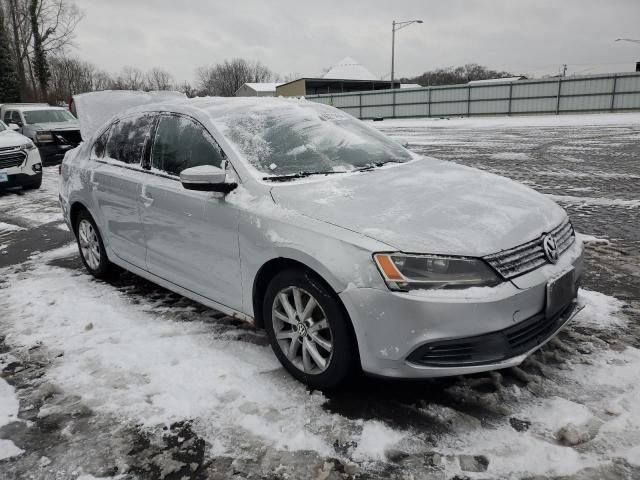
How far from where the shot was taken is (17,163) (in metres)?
9.66

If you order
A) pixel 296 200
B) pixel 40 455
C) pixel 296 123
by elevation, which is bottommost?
pixel 40 455

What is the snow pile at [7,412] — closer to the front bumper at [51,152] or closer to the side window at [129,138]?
the side window at [129,138]

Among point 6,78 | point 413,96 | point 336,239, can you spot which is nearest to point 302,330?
point 336,239

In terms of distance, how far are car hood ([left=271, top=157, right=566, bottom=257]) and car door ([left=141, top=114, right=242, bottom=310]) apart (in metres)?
0.51

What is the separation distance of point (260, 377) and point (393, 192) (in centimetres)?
136

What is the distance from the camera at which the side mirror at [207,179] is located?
3.00m

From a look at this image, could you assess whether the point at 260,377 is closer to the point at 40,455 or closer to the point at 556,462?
the point at 40,455

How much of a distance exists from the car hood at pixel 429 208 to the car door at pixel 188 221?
1.69 feet

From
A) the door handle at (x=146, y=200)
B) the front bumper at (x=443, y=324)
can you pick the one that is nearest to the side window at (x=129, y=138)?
the door handle at (x=146, y=200)

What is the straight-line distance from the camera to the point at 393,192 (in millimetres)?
2969

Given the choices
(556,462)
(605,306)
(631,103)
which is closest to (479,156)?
(605,306)

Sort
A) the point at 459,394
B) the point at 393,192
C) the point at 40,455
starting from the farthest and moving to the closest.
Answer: the point at 393,192
the point at 459,394
the point at 40,455

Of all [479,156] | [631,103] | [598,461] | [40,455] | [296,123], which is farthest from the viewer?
[631,103]

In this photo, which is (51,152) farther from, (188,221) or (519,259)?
(519,259)
